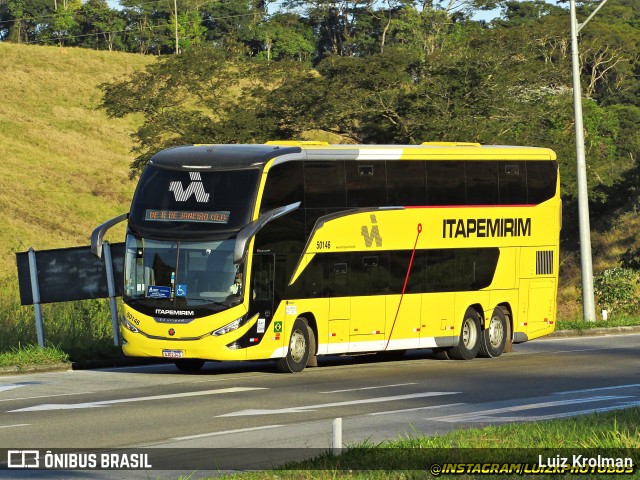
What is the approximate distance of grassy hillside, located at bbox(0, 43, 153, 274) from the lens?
267 ft

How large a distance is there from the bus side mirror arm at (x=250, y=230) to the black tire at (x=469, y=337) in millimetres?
5849

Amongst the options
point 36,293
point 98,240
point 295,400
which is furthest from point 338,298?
point 295,400

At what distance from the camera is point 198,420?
1659 centimetres

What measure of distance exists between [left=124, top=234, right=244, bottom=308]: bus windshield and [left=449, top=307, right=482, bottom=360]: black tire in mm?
6440

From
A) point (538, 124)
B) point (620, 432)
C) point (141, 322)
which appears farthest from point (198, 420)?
point (538, 124)

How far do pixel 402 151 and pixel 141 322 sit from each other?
20.4ft

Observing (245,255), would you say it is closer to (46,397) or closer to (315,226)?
(315,226)

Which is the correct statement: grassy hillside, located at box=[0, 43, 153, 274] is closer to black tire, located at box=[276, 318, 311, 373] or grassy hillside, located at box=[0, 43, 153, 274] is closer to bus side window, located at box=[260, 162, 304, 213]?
black tire, located at box=[276, 318, 311, 373]

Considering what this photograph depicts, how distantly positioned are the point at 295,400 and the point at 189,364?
6.24 metres

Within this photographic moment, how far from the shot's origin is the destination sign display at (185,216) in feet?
76.0

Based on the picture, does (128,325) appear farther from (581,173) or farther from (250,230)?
(581,173)

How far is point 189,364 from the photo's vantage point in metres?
25.0

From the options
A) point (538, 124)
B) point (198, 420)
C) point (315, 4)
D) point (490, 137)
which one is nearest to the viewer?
point (198, 420)

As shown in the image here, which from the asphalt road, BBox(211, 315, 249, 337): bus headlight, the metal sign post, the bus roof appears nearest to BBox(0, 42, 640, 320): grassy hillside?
the bus roof
